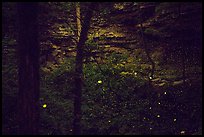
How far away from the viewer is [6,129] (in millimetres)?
9484

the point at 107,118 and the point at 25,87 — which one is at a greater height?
the point at 25,87

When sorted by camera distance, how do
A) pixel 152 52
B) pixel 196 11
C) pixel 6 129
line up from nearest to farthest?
1. pixel 6 129
2. pixel 196 11
3. pixel 152 52

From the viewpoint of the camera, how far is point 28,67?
7.19m

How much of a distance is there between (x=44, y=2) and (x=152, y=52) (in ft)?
24.6

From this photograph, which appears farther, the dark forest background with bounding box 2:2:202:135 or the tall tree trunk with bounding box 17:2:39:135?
the dark forest background with bounding box 2:2:202:135

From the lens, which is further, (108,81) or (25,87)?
(108,81)

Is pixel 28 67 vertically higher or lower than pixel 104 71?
higher

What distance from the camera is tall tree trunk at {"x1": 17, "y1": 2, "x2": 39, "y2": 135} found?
7.16 metres

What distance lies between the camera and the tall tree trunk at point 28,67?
716cm

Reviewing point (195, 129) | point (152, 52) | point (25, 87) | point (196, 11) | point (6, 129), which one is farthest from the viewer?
point (152, 52)

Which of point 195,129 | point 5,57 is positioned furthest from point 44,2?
point 195,129

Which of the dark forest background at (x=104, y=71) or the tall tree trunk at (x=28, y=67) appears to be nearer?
the tall tree trunk at (x=28, y=67)

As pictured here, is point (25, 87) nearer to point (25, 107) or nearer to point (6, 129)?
point (25, 107)

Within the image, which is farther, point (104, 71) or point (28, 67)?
point (104, 71)
